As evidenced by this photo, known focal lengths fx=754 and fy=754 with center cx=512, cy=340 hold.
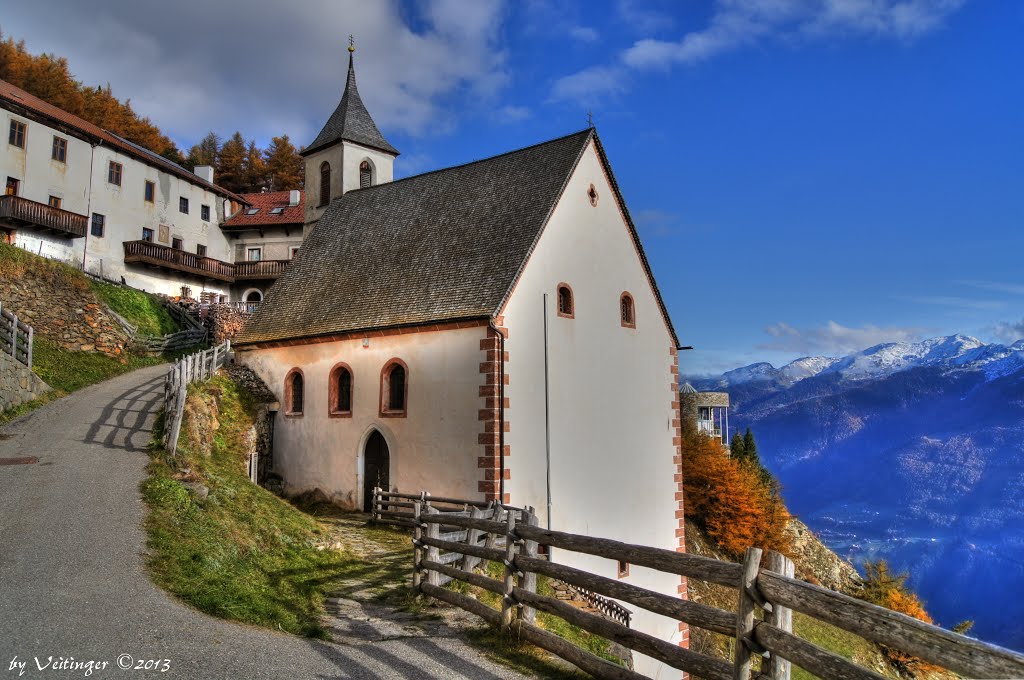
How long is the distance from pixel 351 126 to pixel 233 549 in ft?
80.2

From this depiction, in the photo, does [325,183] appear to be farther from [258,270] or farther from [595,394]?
[595,394]

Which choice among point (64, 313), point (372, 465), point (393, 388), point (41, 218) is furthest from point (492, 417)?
point (41, 218)

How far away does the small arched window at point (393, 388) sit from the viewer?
70.6 feet

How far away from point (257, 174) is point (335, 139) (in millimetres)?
40440

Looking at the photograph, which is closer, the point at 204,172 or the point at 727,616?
the point at 727,616

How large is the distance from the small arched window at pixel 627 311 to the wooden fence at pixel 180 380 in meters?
12.7

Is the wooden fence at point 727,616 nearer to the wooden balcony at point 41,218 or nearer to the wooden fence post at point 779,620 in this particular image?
the wooden fence post at point 779,620

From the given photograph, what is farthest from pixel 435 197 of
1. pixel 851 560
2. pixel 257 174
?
pixel 257 174

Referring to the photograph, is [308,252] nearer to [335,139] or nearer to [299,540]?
[335,139]

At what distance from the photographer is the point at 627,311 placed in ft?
78.2

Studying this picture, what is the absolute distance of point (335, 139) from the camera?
109 feet

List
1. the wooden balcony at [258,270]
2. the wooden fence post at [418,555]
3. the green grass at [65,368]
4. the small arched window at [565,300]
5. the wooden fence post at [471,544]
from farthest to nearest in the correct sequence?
1. the wooden balcony at [258,270]
2. the green grass at [65,368]
3. the small arched window at [565,300]
4. the wooden fence post at [471,544]
5. the wooden fence post at [418,555]

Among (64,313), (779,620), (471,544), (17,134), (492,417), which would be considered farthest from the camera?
(17,134)

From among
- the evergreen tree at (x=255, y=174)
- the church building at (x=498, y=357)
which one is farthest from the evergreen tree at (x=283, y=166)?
the church building at (x=498, y=357)
